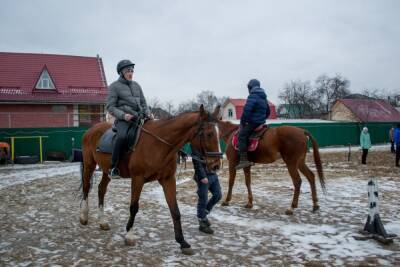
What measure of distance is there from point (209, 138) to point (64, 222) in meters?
3.78

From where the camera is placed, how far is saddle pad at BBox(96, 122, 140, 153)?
5.58 m

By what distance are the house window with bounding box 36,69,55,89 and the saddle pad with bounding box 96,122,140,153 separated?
2429 centimetres

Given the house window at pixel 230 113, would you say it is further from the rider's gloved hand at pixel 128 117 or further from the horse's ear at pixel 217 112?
the horse's ear at pixel 217 112

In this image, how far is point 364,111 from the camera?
51.3 meters

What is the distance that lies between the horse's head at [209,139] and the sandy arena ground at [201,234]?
55.0 inches

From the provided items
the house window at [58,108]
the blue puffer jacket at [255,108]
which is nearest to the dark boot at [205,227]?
the blue puffer jacket at [255,108]

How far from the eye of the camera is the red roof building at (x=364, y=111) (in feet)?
163

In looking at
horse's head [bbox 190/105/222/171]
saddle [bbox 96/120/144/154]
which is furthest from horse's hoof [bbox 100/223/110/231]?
horse's head [bbox 190/105/222/171]

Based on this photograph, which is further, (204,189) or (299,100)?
(299,100)

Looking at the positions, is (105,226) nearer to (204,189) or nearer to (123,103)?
(204,189)

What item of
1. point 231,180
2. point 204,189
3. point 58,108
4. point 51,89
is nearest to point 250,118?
point 231,180

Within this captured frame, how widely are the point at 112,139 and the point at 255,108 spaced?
12.2 ft

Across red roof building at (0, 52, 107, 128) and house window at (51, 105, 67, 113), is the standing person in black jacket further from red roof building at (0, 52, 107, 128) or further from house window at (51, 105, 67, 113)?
house window at (51, 105, 67, 113)

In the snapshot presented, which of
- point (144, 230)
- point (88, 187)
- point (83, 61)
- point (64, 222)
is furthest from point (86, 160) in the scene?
point (83, 61)
